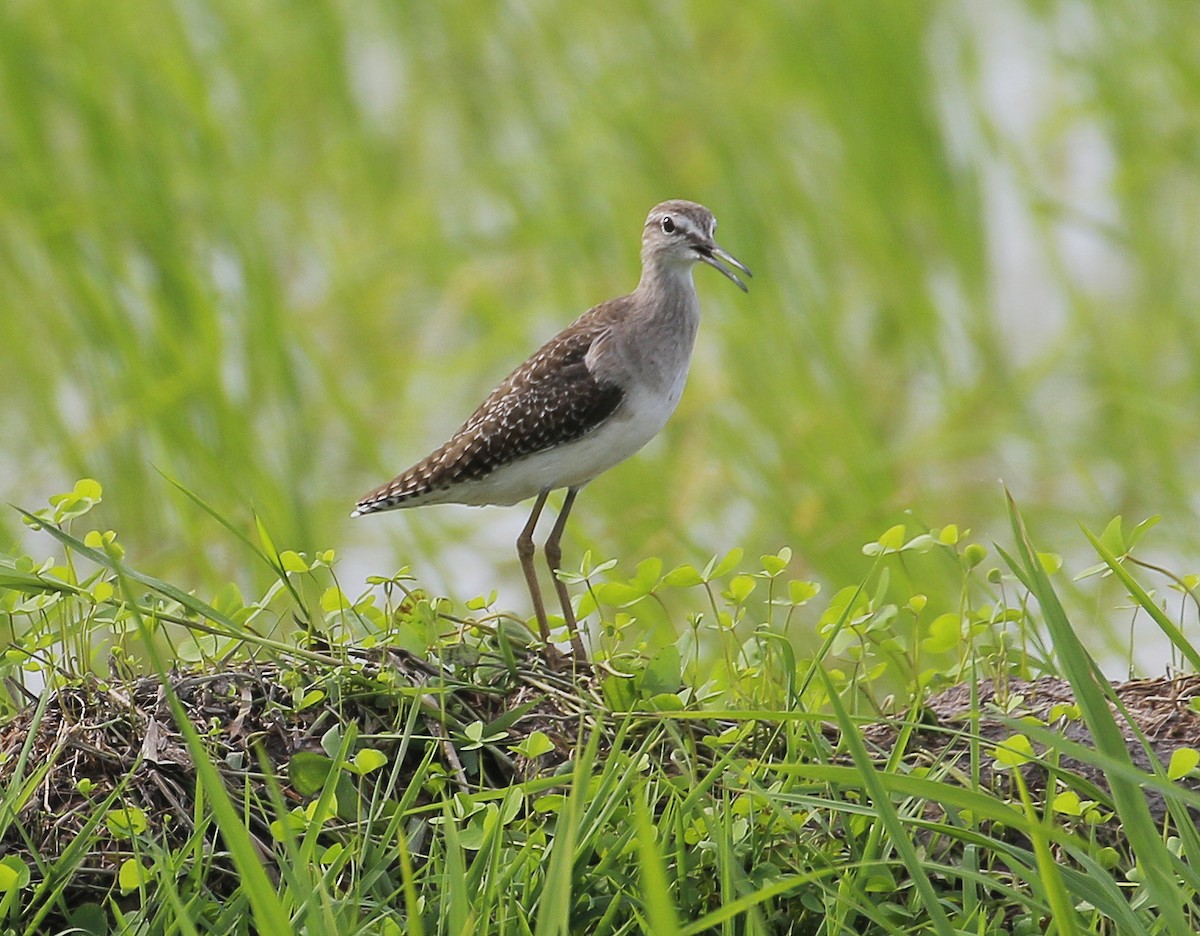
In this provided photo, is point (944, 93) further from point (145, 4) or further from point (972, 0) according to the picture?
point (145, 4)

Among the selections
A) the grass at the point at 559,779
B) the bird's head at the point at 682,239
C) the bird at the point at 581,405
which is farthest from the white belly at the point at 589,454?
the grass at the point at 559,779

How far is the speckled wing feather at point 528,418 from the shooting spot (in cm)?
586

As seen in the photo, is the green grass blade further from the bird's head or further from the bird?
the bird's head

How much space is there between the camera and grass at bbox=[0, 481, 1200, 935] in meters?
3.28

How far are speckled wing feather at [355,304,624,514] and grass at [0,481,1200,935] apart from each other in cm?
149

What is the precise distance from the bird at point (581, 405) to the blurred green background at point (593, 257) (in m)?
1.70

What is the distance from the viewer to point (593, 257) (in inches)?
391

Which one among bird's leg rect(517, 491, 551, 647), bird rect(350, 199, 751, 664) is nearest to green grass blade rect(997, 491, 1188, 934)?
bird's leg rect(517, 491, 551, 647)

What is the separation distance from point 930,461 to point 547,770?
6.18 metres

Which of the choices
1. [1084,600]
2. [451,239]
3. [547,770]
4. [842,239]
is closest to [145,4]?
[451,239]

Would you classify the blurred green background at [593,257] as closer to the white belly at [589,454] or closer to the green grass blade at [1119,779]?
the white belly at [589,454]

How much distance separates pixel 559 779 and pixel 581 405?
2438 mm

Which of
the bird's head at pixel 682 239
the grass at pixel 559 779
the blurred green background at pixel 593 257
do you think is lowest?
the grass at pixel 559 779

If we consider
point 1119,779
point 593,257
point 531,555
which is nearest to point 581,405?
point 531,555
